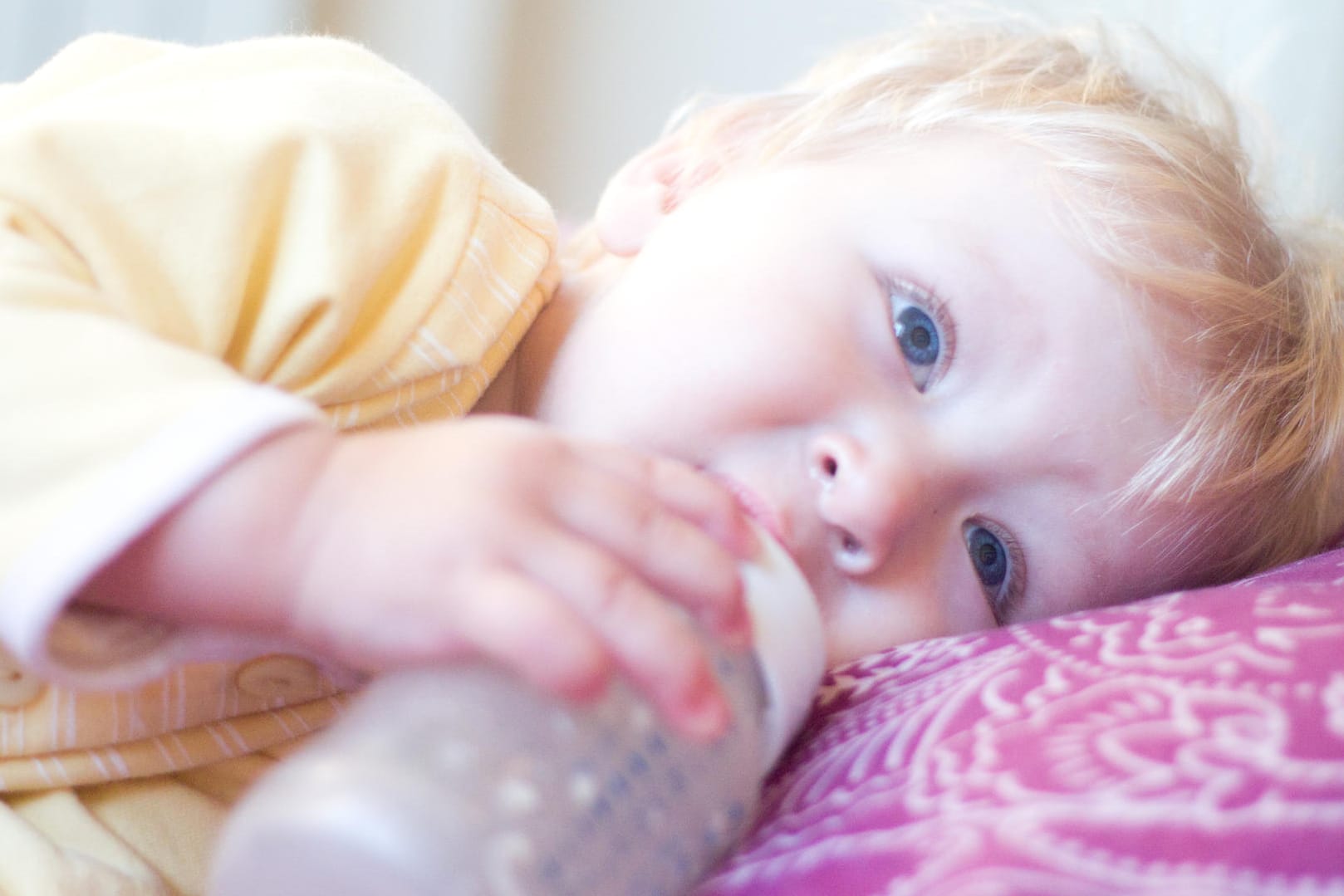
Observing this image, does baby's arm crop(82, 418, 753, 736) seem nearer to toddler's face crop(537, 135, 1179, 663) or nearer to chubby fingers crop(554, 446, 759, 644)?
chubby fingers crop(554, 446, 759, 644)

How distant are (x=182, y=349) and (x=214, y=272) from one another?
0.44ft

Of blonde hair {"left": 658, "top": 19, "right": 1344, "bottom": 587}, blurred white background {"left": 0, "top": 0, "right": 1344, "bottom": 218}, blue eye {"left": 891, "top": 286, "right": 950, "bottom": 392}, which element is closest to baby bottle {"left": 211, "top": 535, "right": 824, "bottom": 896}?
blue eye {"left": 891, "top": 286, "right": 950, "bottom": 392}

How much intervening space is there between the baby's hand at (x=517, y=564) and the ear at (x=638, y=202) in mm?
489

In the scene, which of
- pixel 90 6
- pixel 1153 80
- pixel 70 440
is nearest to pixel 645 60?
pixel 90 6

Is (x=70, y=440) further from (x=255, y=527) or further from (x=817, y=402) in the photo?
(x=817, y=402)

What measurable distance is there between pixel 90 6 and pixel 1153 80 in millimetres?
1319

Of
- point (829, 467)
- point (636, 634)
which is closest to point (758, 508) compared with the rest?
point (829, 467)

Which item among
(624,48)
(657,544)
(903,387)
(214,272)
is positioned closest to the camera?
(657,544)

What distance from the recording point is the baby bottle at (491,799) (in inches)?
15.6

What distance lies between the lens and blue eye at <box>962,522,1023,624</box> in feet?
2.96

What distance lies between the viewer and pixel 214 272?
72 centimetres

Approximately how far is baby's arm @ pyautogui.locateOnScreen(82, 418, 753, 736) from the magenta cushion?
88 millimetres

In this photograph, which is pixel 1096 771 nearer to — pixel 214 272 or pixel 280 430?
pixel 280 430

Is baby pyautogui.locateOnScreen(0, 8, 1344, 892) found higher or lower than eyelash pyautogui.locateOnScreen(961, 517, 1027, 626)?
higher
